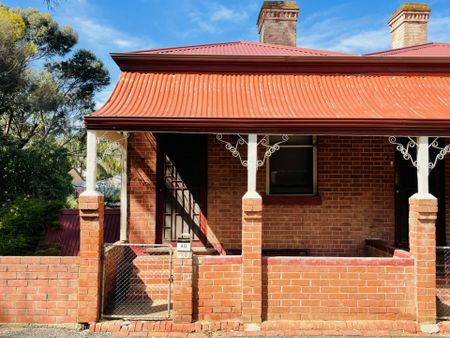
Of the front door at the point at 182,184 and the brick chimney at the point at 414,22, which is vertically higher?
the brick chimney at the point at 414,22

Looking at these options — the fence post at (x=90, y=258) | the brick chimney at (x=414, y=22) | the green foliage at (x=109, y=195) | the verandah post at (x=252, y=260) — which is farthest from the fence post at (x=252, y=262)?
the green foliage at (x=109, y=195)

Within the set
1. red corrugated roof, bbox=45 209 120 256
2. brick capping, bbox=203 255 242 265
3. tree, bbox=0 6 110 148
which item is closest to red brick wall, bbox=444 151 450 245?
brick capping, bbox=203 255 242 265

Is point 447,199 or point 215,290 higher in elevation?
point 447,199

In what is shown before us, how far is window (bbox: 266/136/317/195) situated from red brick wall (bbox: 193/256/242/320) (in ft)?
8.20

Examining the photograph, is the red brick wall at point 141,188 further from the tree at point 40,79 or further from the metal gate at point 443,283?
the tree at point 40,79

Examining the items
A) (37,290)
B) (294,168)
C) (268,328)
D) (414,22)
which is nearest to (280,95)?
(294,168)

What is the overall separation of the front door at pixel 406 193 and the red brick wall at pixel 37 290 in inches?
232

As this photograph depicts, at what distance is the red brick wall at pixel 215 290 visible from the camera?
5758mm

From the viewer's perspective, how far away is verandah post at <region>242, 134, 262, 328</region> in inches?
223

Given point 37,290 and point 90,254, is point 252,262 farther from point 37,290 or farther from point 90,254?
point 37,290

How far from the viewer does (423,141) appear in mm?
6023

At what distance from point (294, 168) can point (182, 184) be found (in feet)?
7.30

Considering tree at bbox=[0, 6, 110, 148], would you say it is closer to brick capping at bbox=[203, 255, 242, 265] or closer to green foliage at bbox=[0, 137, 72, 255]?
green foliage at bbox=[0, 137, 72, 255]

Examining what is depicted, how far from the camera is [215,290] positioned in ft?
18.9
